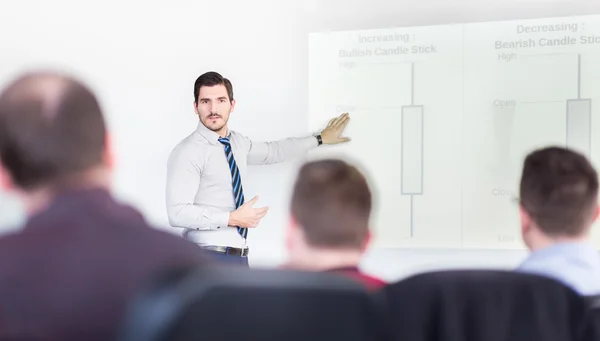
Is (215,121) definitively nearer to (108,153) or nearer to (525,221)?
(525,221)

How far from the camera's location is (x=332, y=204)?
1.77m

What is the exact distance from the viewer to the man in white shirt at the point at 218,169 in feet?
12.5

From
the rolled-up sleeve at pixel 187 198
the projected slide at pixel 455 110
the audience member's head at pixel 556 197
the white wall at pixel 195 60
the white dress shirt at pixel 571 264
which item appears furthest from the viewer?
the white wall at pixel 195 60

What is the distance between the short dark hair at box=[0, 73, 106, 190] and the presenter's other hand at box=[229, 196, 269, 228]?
255 cm

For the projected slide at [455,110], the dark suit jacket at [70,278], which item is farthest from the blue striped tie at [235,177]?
the dark suit jacket at [70,278]

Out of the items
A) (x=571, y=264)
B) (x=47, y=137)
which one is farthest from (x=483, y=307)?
(x=47, y=137)

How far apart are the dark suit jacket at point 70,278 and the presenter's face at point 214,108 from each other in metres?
2.85

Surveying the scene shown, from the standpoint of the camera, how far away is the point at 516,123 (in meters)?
3.60

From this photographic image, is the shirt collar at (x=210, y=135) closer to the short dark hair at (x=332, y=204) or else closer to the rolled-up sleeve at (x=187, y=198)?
the rolled-up sleeve at (x=187, y=198)

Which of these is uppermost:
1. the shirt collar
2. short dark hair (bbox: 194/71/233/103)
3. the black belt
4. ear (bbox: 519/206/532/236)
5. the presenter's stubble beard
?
short dark hair (bbox: 194/71/233/103)

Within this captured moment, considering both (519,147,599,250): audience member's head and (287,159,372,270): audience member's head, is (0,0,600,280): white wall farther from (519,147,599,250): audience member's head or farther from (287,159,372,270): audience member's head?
(287,159,372,270): audience member's head

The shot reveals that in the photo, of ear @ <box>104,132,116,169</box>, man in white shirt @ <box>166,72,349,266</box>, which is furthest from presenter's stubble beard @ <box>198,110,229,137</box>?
ear @ <box>104,132,116,169</box>

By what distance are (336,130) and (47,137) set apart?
274cm

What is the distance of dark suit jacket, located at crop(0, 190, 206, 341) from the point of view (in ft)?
3.47
